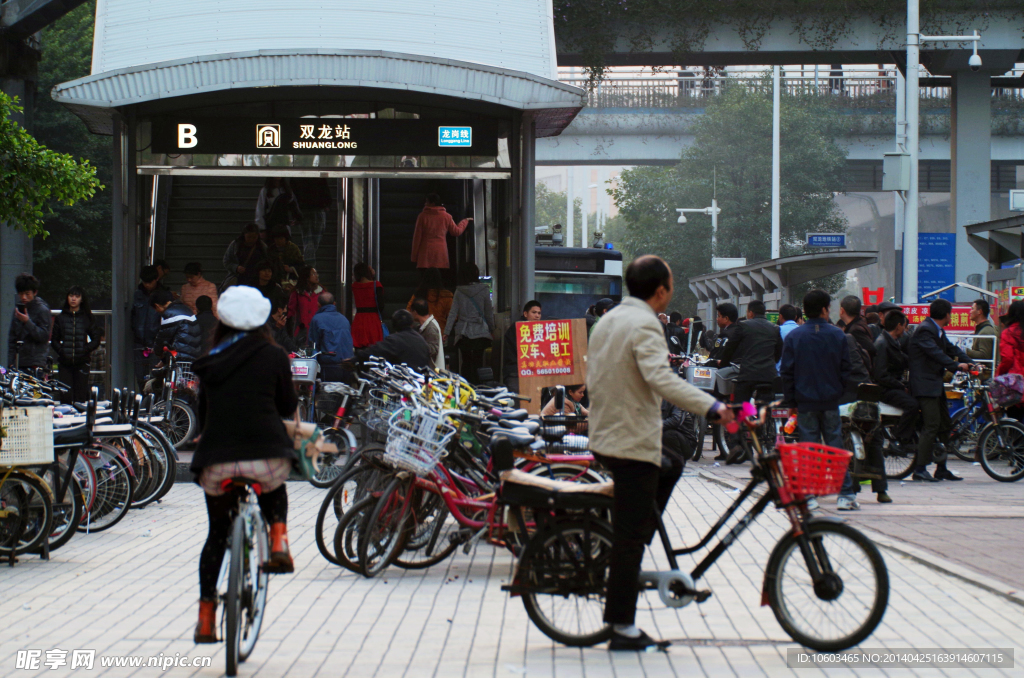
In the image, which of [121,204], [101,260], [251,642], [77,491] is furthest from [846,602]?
[101,260]

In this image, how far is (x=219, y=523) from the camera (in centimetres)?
511

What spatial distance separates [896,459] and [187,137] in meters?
8.95

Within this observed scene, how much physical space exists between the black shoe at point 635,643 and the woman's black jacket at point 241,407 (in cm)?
164

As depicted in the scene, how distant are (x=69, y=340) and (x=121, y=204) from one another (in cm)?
200

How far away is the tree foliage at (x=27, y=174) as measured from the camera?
44.2ft

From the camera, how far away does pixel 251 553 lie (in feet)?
16.5

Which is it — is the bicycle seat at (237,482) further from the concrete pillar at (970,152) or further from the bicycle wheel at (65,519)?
the concrete pillar at (970,152)

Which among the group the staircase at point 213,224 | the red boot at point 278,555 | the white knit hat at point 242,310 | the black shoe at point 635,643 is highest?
the staircase at point 213,224

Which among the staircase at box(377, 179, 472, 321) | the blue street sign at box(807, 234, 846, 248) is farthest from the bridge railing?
the staircase at box(377, 179, 472, 321)

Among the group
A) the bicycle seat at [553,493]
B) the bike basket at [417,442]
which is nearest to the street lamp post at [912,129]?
the bike basket at [417,442]

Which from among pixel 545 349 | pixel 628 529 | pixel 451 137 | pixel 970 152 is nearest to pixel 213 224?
pixel 451 137

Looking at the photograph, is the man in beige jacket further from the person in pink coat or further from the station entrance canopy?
the station entrance canopy

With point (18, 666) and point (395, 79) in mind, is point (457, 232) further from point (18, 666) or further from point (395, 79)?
point (18, 666)

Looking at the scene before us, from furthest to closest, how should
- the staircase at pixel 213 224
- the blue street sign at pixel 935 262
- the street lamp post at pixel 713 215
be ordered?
the street lamp post at pixel 713 215
the blue street sign at pixel 935 262
the staircase at pixel 213 224
